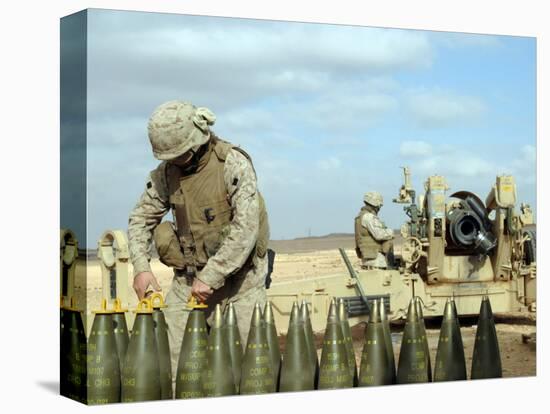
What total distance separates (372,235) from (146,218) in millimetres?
2747

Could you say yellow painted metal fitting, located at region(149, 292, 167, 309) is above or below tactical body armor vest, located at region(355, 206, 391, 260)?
below

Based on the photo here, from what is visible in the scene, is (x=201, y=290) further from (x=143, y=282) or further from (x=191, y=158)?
(x=191, y=158)

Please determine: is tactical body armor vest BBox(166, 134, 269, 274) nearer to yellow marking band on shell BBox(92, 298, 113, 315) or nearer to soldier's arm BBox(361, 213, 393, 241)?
yellow marking band on shell BBox(92, 298, 113, 315)

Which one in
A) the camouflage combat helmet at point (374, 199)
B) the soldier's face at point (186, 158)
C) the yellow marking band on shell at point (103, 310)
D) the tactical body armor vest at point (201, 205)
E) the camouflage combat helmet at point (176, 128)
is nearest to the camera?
the yellow marking band on shell at point (103, 310)

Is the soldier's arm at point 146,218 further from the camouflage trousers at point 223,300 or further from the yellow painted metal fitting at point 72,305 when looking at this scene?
the yellow painted metal fitting at point 72,305

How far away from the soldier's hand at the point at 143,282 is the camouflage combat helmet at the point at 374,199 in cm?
260

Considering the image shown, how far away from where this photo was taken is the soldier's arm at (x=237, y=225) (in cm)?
1388

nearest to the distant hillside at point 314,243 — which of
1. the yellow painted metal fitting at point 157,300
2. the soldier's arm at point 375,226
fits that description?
the soldier's arm at point 375,226

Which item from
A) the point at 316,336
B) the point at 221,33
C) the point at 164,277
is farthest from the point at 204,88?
the point at 316,336

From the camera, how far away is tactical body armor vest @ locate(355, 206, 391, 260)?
1518 centimetres

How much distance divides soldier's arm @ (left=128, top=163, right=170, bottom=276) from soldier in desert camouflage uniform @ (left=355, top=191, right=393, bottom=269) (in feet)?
7.59

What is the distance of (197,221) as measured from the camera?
13.9 metres

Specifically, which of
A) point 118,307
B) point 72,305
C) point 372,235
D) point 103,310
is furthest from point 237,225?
point 372,235

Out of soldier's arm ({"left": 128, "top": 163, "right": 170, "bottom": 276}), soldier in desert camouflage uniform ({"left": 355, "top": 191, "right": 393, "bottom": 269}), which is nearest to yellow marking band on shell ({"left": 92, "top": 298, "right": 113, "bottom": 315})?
soldier's arm ({"left": 128, "top": 163, "right": 170, "bottom": 276})
